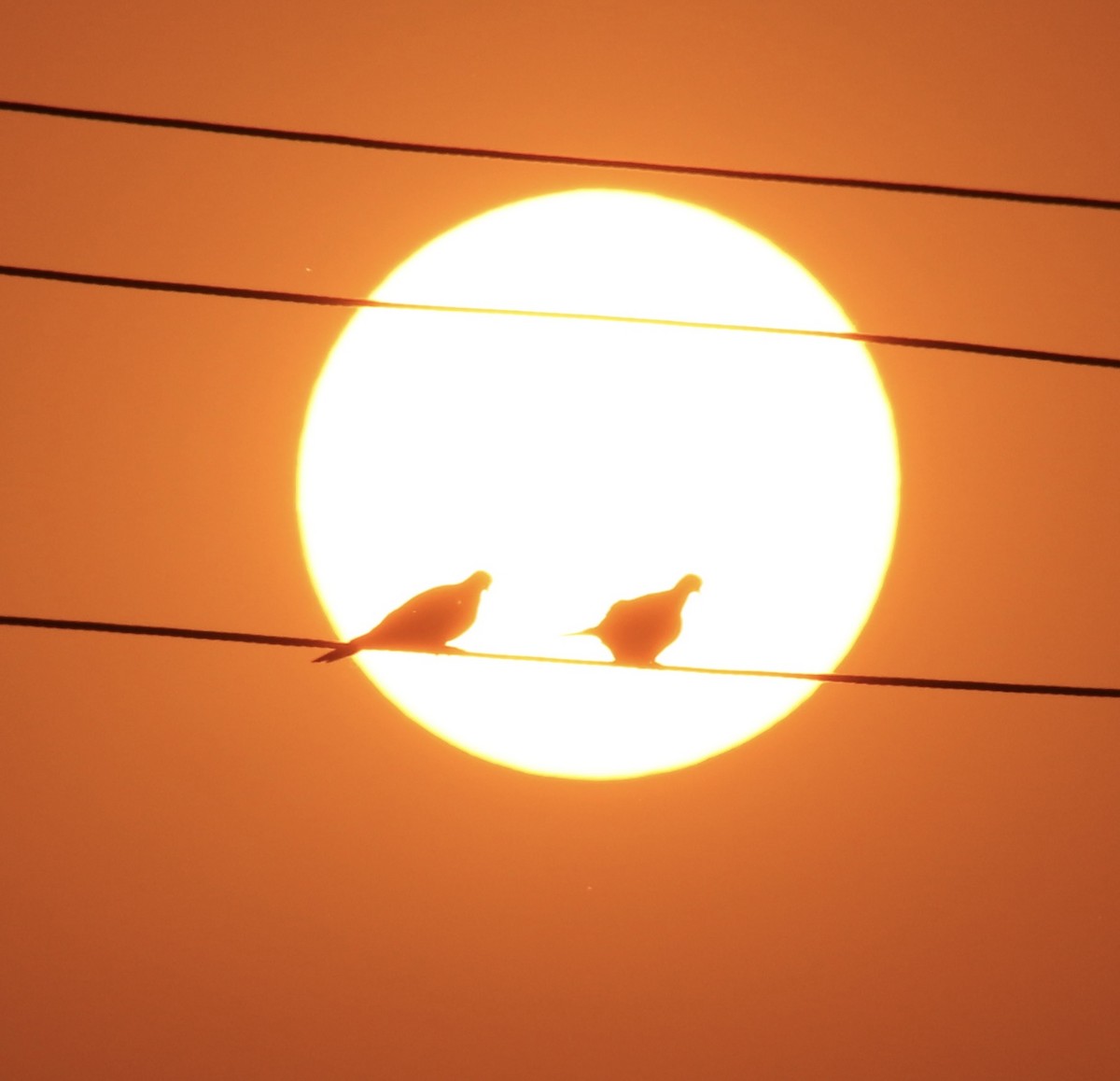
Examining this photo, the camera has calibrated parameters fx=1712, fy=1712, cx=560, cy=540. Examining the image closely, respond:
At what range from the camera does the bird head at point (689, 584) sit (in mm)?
6946

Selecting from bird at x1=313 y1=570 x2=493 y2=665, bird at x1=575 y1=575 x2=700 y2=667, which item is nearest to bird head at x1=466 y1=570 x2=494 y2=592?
bird at x1=313 y1=570 x2=493 y2=665

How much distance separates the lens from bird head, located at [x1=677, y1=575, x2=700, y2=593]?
695 centimetres

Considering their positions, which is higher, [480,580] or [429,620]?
[480,580]

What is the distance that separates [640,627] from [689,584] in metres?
0.68

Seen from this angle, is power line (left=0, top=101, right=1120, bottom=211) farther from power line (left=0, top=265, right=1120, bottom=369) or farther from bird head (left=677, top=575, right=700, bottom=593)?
bird head (left=677, top=575, right=700, bottom=593)

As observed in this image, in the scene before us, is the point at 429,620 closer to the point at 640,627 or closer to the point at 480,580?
the point at 480,580

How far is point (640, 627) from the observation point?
654 cm

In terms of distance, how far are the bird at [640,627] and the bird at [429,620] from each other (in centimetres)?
46

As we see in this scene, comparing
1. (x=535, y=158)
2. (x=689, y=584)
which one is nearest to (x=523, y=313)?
(x=535, y=158)

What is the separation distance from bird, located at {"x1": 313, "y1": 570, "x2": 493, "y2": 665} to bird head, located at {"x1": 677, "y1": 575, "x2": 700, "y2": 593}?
86cm

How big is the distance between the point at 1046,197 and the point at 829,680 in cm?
133

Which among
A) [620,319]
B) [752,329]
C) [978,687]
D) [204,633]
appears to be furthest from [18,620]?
[978,687]

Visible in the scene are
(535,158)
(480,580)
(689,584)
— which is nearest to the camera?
(535,158)

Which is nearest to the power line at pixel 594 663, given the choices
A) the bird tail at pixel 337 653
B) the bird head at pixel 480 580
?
the bird tail at pixel 337 653
